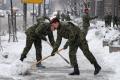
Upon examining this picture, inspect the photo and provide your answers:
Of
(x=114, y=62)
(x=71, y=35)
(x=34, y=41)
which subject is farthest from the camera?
(x=114, y=62)

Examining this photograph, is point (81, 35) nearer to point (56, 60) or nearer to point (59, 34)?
point (59, 34)

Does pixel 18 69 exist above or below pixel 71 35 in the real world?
below

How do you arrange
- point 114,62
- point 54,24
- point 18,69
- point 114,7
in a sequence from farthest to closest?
point 114,7, point 114,62, point 18,69, point 54,24

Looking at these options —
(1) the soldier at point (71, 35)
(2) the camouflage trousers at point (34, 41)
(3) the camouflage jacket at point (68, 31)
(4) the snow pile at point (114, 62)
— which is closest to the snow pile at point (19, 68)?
(1) the soldier at point (71, 35)

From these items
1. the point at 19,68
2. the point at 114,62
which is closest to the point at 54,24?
the point at 19,68

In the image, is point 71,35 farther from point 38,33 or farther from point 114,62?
point 114,62

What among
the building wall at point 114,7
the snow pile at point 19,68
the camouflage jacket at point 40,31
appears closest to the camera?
the snow pile at point 19,68

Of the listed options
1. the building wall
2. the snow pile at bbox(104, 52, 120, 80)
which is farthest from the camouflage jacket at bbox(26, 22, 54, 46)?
the building wall

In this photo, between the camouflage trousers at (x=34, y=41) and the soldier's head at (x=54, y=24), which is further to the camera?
the camouflage trousers at (x=34, y=41)

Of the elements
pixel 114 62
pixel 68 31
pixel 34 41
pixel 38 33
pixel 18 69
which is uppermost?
pixel 68 31

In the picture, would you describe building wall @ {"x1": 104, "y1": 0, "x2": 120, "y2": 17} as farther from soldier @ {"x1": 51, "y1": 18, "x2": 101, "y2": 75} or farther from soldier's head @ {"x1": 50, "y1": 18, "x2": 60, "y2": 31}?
soldier's head @ {"x1": 50, "y1": 18, "x2": 60, "y2": 31}

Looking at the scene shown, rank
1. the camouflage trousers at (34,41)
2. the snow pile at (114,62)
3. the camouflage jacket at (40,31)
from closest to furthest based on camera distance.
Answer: the snow pile at (114,62) → the camouflage jacket at (40,31) → the camouflage trousers at (34,41)

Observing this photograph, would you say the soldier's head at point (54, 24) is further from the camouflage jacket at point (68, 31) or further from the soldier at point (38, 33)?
the soldier at point (38, 33)

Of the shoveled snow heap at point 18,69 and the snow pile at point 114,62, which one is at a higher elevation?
the shoveled snow heap at point 18,69
